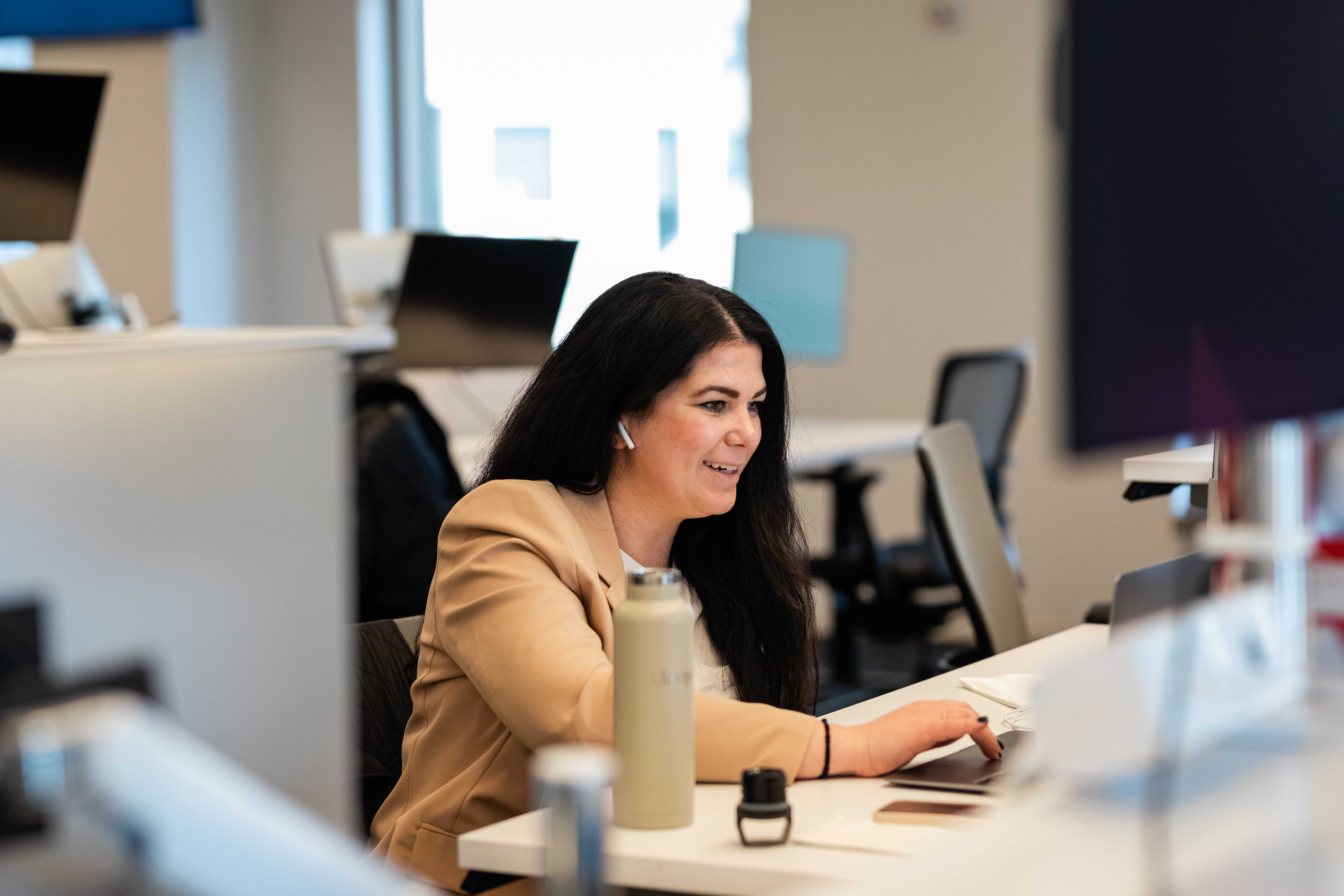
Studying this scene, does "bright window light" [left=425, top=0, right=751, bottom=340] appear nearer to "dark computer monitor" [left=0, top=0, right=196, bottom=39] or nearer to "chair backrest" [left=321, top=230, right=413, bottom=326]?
"dark computer monitor" [left=0, top=0, right=196, bottom=39]

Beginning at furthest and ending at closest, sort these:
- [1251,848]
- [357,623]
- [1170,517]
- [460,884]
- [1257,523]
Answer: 1. [1170,517]
2. [357,623]
3. [460,884]
4. [1257,523]
5. [1251,848]

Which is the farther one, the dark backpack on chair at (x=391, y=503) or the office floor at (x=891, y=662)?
the office floor at (x=891, y=662)

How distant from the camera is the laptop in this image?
1.21 metres

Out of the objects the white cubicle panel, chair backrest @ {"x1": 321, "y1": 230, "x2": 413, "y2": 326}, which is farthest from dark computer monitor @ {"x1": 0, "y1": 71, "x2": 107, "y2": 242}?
the white cubicle panel

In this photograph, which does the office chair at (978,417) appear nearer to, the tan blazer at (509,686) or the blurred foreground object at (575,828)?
the tan blazer at (509,686)

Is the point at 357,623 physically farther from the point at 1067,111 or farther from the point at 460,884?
the point at 1067,111

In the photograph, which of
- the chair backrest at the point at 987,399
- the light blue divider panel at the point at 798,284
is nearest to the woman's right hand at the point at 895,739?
the chair backrest at the point at 987,399

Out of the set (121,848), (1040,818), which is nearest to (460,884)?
(1040,818)

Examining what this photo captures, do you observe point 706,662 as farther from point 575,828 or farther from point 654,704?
point 575,828

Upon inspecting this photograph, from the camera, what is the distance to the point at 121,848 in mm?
483

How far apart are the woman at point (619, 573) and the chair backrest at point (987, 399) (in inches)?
76.6

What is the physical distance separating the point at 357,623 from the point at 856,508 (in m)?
2.20

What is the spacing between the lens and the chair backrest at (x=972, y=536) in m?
2.23

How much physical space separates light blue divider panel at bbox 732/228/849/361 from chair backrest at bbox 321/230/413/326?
39.6 inches
